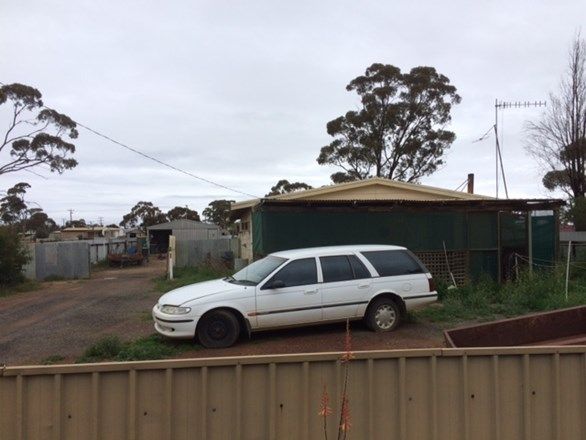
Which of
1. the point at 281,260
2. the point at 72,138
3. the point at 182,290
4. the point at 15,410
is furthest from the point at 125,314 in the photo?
the point at 72,138

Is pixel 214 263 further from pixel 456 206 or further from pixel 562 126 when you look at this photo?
pixel 562 126

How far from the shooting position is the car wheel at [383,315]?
9.15 meters

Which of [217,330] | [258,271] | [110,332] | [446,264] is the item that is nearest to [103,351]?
[217,330]

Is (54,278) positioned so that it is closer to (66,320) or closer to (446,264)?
(66,320)

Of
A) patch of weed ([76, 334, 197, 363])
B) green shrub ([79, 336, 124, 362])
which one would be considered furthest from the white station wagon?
green shrub ([79, 336, 124, 362])

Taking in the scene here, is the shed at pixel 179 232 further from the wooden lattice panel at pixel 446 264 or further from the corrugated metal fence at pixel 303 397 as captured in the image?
the corrugated metal fence at pixel 303 397

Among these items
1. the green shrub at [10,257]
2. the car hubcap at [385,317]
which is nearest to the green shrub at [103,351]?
the car hubcap at [385,317]

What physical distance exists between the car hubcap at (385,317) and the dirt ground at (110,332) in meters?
0.17

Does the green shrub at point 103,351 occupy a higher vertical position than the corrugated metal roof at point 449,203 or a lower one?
lower

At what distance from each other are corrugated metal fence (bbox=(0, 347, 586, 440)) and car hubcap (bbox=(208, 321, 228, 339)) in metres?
4.80

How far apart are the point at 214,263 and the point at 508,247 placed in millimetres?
13286

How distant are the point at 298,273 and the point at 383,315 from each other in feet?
5.35

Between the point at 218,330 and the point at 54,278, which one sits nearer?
the point at 218,330

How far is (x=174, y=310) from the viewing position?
8281mm
